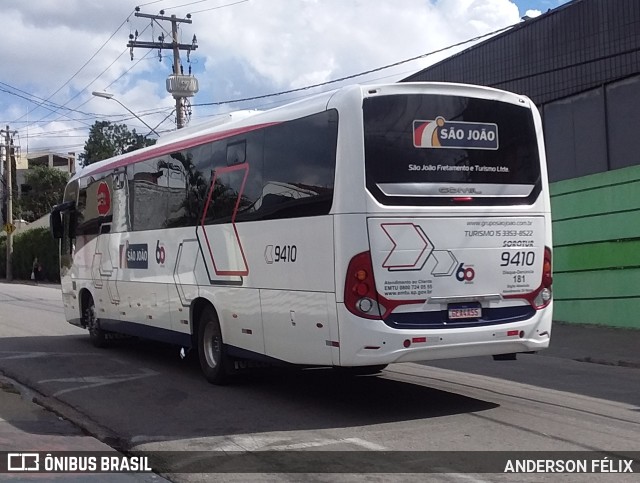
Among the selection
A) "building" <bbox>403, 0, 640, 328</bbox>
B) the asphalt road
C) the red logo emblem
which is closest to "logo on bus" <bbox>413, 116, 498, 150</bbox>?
the asphalt road

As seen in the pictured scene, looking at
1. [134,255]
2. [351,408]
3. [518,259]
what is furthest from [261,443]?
[134,255]

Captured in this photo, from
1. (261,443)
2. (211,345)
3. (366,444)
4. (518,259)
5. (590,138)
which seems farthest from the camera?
(590,138)

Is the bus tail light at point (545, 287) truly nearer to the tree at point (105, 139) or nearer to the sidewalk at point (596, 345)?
the sidewalk at point (596, 345)

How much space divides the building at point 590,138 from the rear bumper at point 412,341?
8.77 metres

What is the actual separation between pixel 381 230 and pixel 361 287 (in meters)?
0.60

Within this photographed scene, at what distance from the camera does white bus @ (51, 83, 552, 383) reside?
8.16 metres

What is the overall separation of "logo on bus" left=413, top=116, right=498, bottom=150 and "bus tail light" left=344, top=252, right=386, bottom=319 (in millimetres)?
1375

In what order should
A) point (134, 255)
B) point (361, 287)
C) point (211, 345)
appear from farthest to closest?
point (134, 255), point (211, 345), point (361, 287)

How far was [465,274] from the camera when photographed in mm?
8508

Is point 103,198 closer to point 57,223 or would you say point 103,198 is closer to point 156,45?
point 57,223

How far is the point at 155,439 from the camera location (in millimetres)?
7957

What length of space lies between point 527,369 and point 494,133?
4.74 m

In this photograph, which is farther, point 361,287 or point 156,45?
point 156,45

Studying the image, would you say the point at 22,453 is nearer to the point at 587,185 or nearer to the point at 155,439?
the point at 155,439
